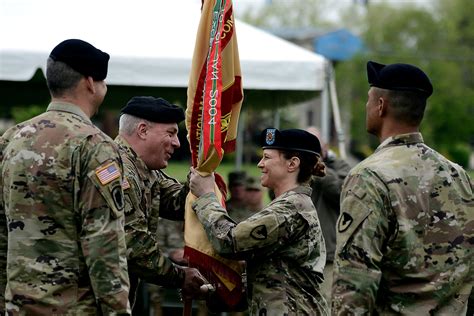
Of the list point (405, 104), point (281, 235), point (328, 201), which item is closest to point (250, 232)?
point (281, 235)

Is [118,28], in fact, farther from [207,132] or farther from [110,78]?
[207,132]

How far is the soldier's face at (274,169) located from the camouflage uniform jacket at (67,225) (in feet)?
4.26

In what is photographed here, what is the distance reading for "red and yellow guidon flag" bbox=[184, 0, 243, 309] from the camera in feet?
18.5

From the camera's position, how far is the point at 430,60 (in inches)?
2142

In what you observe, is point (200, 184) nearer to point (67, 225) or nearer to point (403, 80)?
point (67, 225)

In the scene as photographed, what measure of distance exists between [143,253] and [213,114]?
0.90 metres

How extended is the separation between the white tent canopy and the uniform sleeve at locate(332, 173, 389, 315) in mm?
4419

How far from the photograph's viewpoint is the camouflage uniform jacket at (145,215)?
5.40 m

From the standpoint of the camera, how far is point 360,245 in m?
4.32

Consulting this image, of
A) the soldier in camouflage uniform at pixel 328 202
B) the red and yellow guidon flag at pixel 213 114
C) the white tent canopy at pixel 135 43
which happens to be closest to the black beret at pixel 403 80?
the red and yellow guidon flag at pixel 213 114

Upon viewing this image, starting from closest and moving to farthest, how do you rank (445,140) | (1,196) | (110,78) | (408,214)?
1. (408,214)
2. (1,196)
3. (110,78)
4. (445,140)

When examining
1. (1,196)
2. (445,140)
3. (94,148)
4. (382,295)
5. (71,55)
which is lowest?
(445,140)

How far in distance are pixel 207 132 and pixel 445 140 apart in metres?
49.8

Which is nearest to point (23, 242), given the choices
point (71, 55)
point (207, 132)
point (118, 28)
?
point (71, 55)
